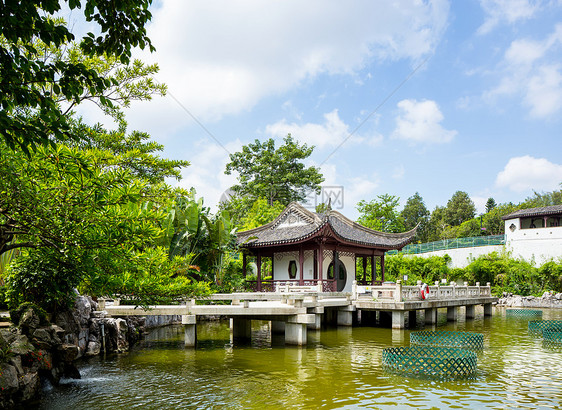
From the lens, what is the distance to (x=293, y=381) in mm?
9312

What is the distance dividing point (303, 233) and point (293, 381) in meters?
12.5

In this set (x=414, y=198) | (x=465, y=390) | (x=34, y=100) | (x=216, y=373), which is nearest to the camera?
(x=34, y=100)

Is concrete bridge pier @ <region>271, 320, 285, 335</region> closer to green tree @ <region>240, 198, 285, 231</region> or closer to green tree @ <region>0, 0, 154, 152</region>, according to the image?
green tree @ <region>0, 0, 154, 152</region>

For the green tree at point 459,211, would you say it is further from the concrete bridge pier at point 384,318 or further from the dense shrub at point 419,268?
the concrete bridge pier at point 384,318

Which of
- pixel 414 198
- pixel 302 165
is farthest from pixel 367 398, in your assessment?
pixel 414 198

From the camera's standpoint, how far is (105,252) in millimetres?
6895

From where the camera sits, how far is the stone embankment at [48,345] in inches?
295

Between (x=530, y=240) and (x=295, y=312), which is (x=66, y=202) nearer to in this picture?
(x=295, y=312)

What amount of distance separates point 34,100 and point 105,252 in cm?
360

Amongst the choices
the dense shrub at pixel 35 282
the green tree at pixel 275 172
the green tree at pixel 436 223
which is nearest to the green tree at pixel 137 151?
the dense shrub at pixel 35 282

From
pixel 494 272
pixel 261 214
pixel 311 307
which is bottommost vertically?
pixel 311 307

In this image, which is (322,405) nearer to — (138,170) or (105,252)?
(105,252)

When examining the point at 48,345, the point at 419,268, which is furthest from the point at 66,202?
the point at 419,268

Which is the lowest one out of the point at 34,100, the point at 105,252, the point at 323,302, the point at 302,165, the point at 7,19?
the point at 323,302
